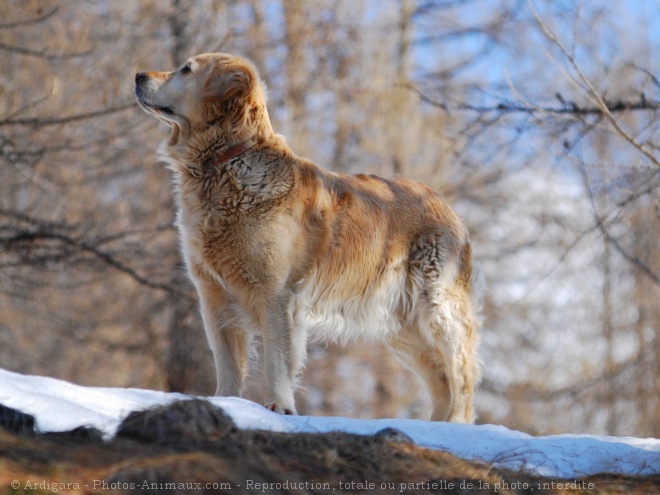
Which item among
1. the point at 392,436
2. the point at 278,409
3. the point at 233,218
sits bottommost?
the point at 392,436

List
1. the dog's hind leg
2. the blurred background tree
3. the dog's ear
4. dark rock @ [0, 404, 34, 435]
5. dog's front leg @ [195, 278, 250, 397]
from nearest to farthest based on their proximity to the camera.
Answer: dark rock @ [0, 404, 34, 435]
dog's front leg @ [195, 278, 250, 397]
the dog's ear
the dog's hind leg
the blurred background tree

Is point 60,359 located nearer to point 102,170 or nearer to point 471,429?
point 102,170

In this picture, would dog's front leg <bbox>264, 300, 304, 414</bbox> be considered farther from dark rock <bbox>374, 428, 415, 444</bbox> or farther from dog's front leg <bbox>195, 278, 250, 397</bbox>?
dark rock <bbox>374, 428, 415, 444</bbox>

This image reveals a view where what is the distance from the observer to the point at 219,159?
21.2 ft

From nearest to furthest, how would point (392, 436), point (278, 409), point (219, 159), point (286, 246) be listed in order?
point (392, 436), point (278, 409), point (286, 246), point (219, 159)

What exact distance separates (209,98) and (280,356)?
201cm

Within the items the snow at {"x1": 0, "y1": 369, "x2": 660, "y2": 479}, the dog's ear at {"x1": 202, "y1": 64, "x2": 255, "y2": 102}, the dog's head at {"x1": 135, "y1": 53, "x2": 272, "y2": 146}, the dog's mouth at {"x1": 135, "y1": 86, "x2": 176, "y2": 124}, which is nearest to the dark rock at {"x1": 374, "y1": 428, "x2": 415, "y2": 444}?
the snow at {"x1": 0, "y1": 369, "x2": 660, "y2": 479}

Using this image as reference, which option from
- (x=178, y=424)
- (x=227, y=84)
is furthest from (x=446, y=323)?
(x=178, y=424)

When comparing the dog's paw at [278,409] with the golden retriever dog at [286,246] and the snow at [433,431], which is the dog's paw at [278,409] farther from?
the snow at [433,431]

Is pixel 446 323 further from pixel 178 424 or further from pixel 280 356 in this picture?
pixel 178 424

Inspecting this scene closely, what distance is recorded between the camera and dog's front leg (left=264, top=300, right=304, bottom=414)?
5984mm

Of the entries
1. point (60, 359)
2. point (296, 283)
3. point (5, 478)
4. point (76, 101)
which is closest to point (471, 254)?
point (296, 283)

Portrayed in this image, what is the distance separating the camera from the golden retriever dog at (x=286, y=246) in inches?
241

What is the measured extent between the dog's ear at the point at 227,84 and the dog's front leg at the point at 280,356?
1.63 meters
